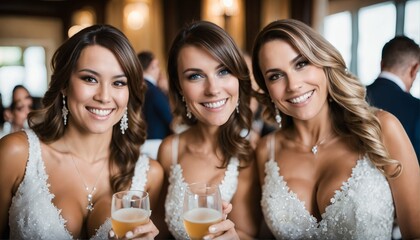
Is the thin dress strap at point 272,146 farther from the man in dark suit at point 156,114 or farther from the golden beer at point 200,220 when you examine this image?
the man in dark suit at point 156,114

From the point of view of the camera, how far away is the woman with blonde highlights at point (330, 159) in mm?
1935

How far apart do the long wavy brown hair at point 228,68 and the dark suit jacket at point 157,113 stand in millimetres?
2485

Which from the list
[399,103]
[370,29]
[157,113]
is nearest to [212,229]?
[399,103]

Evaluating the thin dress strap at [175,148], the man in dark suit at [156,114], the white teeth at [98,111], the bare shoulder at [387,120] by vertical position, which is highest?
the white teeth at [98,111]

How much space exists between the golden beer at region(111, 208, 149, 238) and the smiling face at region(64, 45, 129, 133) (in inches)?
28.5

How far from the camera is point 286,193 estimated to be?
2078 millimetres

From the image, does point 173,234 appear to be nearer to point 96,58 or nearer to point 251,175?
point 251,175

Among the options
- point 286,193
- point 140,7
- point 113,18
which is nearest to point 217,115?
point 286,193

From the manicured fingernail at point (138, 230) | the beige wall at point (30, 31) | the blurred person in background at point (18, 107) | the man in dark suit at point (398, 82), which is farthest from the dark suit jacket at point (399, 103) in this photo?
the beige wall at point (30, 31)

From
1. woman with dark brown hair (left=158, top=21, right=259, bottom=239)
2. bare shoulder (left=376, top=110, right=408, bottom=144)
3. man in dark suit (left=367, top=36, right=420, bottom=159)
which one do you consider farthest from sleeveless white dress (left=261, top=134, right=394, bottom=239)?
man in dark suit (left=367, top=36, right=420, bottom=159)

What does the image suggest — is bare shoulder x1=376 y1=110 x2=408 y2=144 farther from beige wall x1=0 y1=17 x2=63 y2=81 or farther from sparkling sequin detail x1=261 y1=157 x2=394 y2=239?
beige wall x1=0 y1=17 x2=63 y2=81

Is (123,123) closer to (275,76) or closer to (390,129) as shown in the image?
(275,76)

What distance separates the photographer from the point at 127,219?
4.72 ft

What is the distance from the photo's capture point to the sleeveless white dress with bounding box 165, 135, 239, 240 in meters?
2.21
